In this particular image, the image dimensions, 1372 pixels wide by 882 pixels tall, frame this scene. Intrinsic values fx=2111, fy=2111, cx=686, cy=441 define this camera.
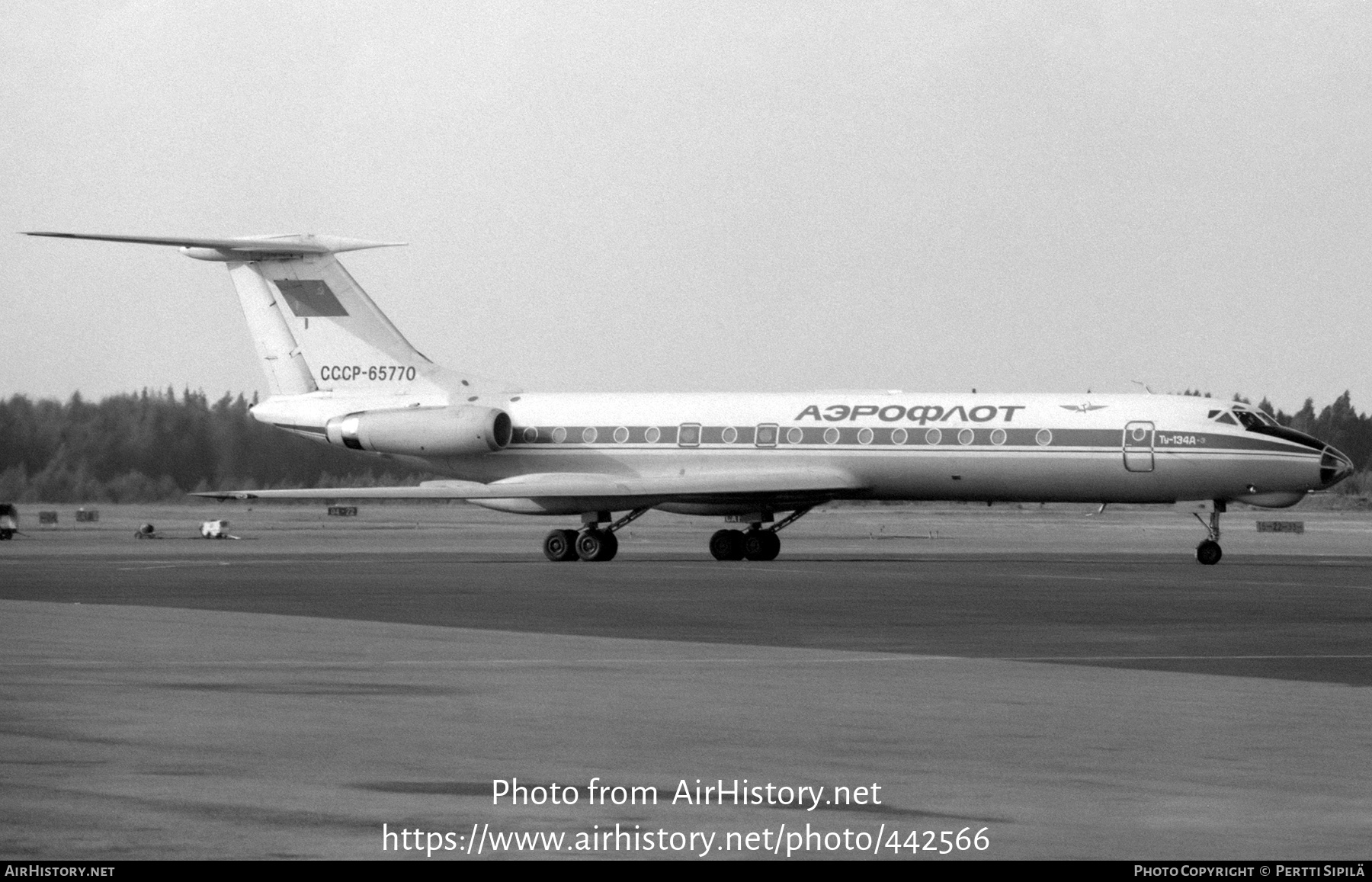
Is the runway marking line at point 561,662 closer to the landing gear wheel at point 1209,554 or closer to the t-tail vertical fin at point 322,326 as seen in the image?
the landing gear wheel at point 1209,554

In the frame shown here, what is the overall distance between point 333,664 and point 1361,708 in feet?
24.7

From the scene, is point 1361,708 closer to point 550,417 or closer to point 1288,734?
point 1288,734

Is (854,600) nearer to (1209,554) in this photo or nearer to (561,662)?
(561,662)

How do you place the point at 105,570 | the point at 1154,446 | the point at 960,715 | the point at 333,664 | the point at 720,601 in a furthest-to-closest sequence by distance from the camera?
1. the point at 1154,446
2. the point at 105,570
3. the point at 720,601
4. the point at 333,664
5. the point at 960,715

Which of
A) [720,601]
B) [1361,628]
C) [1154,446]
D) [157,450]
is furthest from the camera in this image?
[157,450]

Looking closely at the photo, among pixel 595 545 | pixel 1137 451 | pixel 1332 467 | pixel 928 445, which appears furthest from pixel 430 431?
pixel 1332 467

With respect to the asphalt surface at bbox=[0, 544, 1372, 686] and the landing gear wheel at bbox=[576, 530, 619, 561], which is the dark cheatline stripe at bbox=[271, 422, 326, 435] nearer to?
the asphalt surface at bbox=[0, 544, 1372, 686]

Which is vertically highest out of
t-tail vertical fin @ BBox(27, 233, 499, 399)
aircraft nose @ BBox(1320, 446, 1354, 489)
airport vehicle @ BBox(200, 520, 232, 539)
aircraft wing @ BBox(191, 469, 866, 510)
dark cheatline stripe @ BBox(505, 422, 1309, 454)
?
t-tail vertical fin @ BBox(27, 233, 499, 399)

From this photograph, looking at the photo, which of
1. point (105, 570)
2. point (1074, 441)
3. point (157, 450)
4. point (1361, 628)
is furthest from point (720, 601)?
point (157, 450)

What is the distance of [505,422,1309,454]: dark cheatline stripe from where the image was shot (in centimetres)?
3831

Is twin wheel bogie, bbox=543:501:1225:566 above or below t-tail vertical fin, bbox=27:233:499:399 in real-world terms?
below

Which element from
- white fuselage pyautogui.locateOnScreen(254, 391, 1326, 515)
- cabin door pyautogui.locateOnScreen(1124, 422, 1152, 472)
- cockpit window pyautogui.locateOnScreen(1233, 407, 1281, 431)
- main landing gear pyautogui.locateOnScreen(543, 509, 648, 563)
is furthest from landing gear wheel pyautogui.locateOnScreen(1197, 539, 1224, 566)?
main landing gear pyautogui.locateOnScreen(543, 509, 648, 563)

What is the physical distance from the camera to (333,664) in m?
16.2

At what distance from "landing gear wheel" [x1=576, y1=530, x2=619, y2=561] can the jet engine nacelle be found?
2936 millimetres
